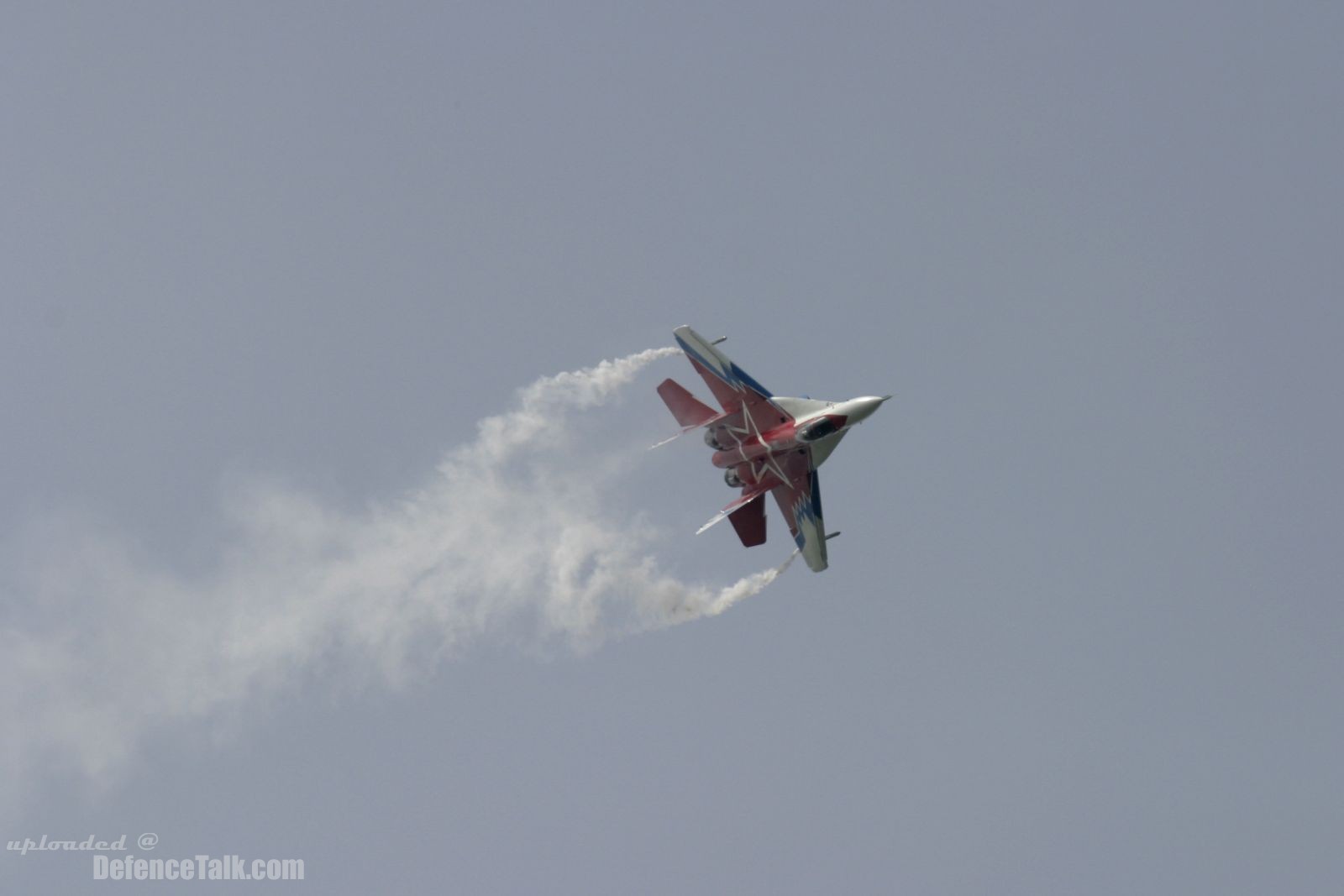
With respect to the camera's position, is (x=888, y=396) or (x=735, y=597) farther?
(x=735, y=597)

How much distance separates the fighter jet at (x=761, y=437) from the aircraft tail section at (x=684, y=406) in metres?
0.03

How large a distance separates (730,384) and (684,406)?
2252mm

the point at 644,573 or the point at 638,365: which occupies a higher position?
the point at 638,365

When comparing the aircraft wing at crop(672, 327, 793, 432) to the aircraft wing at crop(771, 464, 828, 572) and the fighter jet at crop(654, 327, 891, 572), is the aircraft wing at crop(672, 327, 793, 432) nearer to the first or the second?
the fighter jet at crop(654, 327, 891, 572)

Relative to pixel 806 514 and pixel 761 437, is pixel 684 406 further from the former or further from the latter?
pixel 806 514

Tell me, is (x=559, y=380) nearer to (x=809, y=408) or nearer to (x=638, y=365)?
→ (x=638, y=365)

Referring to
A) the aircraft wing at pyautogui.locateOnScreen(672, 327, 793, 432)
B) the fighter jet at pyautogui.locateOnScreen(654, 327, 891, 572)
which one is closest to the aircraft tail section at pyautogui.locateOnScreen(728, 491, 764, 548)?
the fighter jet at pyautogui.locateOnScreen(654, 327, 891, 572)

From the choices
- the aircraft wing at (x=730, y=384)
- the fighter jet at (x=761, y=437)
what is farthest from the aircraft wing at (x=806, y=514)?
the aircraft wing at (x=730, y=384)

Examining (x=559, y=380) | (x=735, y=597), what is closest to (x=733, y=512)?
(x=735, y=597)

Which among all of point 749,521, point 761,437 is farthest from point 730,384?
point 749,521

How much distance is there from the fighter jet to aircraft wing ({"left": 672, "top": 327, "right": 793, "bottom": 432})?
29mm

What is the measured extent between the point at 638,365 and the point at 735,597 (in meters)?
9.23

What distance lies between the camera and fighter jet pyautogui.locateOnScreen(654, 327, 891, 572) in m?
70.9

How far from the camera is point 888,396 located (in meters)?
70.1
